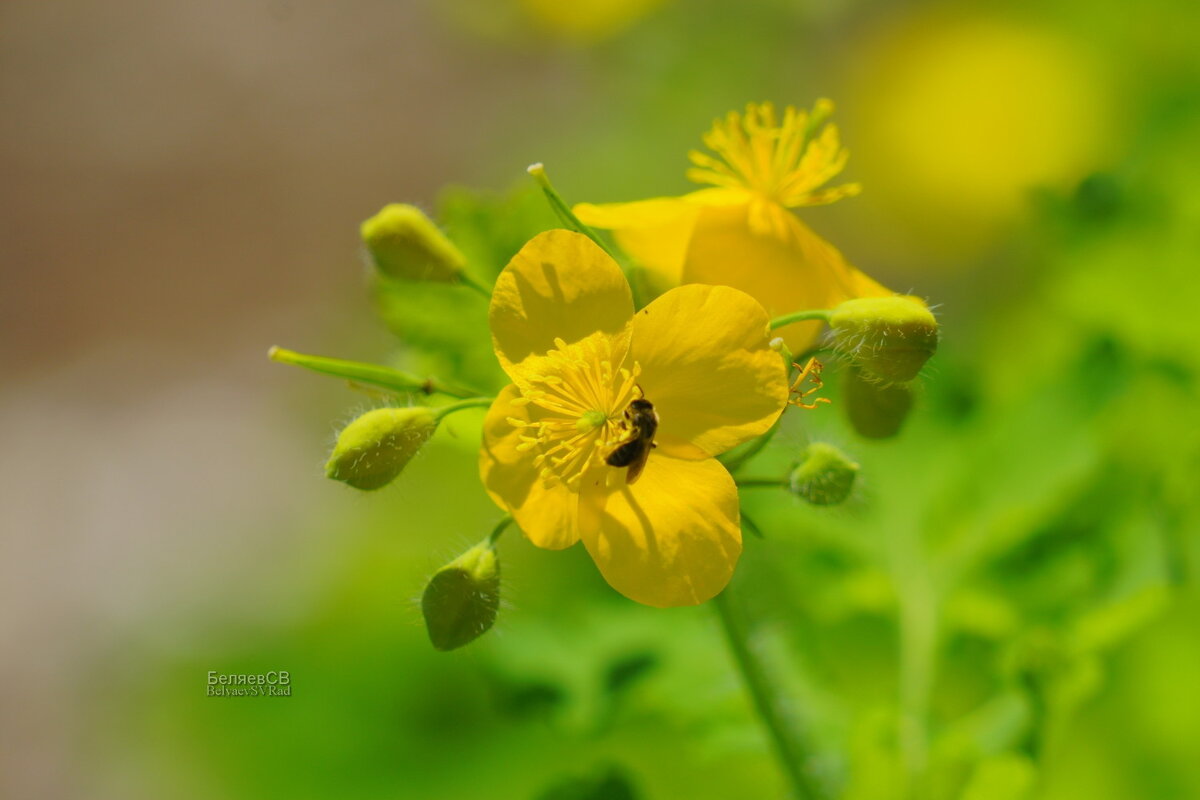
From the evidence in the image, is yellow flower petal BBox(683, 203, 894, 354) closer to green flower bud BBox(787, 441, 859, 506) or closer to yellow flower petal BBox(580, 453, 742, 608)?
green flower bud BBox(787, 441, 859, 506)

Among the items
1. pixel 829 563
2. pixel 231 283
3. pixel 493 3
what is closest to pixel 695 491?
pixel 829 563

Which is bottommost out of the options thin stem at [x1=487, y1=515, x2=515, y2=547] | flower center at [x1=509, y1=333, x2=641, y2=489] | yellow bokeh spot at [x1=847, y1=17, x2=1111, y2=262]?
thin stem at [x1=487, y1=515, x2=515, y2=547]

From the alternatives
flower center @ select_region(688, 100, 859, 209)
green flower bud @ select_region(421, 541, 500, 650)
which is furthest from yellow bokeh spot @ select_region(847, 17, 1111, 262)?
green flower bud @ select_region(421, 541, 500, 650)

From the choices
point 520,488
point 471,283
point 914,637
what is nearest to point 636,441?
point 520,488

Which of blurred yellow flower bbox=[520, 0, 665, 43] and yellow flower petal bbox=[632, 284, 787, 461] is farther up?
blurred yellow flower bbox=[520, 0, 665, 43]

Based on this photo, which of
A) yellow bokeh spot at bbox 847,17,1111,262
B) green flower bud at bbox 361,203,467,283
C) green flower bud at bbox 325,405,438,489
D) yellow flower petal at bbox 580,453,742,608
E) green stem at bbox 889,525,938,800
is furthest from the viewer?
yellow bokeh spot at bbox 847,17,1111,262

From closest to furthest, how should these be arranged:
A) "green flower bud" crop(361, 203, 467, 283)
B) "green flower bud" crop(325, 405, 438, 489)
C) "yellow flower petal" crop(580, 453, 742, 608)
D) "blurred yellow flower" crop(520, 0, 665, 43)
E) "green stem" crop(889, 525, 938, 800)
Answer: "yellow flower petal" crop(580, 453, 742, 608), "green flower bud" crop(325, 405, 438, 489), "green flower bud" crop(361, 203, 467, 283), "green stem" crop(889, 525, 938, 800), "blurred yellow flower" crop(520, 0, 665, 43)

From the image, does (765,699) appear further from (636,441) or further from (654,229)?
(654,229)

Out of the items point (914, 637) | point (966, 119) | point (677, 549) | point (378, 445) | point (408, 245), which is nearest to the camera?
point (677, 549)
